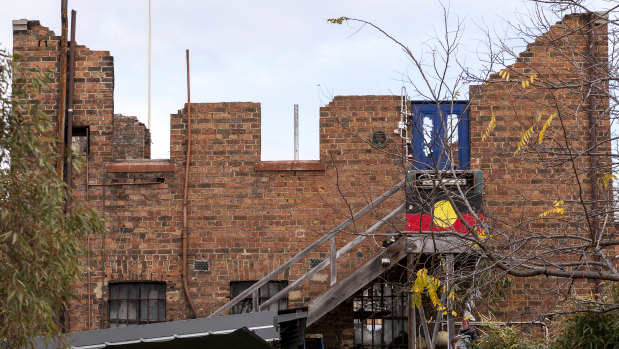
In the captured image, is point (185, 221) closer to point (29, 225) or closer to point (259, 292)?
point (259, 292)

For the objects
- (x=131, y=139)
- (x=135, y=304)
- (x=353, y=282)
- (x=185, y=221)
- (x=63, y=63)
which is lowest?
(x=135, y=304)

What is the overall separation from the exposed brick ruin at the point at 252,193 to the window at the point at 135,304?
16 cm

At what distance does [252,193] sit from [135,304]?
267 centimetres

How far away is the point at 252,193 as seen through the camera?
587 inches

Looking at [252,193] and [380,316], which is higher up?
[252,193]

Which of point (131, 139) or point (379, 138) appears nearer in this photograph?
point (379, 138)

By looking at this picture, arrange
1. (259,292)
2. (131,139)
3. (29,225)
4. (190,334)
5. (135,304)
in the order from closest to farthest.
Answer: (29,225)
(190,334)
(259,292)
(135,304)
(131,139)

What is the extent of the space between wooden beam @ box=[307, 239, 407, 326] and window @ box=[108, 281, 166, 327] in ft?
9.98

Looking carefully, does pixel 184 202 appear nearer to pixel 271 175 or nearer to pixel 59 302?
pixel 271 175

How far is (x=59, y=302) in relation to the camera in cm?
858

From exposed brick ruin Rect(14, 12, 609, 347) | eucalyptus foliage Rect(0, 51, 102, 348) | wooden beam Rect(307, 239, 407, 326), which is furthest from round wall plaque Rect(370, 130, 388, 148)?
eucalyptus foliage Rect(0, 51, 102, 348)

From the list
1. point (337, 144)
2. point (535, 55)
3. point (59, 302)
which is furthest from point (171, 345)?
point (535, 55)

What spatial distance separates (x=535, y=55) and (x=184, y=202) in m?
6.27

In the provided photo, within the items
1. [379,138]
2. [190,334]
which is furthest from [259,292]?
[190,334]
